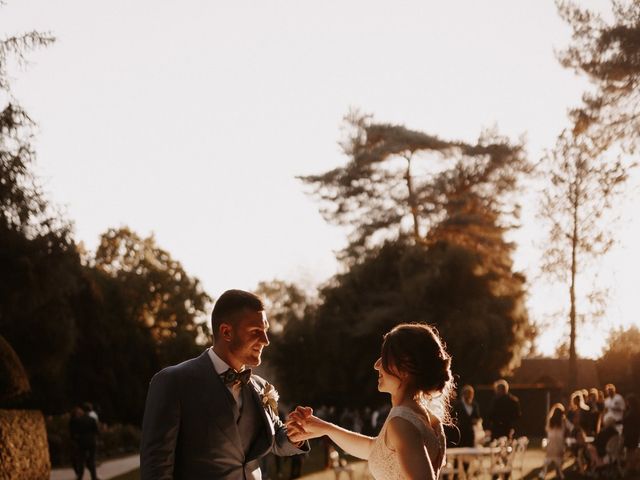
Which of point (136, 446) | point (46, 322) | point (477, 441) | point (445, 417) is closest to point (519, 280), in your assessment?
point (136, 446)

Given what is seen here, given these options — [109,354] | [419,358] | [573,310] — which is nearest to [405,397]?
[419,358]

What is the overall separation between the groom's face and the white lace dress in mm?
702

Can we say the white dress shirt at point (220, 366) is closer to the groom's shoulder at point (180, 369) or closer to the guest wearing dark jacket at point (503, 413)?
the groom's shoulder at point (180, 369)

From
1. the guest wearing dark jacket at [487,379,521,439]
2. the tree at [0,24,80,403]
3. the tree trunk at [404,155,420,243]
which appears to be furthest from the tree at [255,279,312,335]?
the guest wearing dark jacket at [487,379,521,439]

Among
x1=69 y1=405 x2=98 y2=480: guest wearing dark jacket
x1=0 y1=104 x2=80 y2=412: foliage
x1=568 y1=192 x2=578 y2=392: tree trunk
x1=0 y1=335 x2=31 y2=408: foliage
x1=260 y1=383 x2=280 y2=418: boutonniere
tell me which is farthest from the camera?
x1=568 y1=192 x2=578 y2=392: tree trunk

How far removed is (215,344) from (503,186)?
4334cm

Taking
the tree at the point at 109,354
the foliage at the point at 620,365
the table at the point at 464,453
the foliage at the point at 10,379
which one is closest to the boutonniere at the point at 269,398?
the table at the point at 464,453

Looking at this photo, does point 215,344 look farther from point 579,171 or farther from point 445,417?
point 579,171

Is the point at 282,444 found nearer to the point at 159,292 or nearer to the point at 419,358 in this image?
the point at 419,358

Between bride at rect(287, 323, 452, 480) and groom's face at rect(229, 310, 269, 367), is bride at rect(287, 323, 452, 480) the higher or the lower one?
the lower one

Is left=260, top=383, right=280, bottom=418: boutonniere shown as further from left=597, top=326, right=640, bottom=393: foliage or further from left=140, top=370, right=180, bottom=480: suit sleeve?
left=597, top=326, right=640, bottom=393: foliage

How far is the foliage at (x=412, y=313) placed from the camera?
4500 centimetres

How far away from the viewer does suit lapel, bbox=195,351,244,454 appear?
5113mm

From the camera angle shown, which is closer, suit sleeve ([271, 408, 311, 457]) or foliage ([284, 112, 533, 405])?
suit sleeve ([271, 408, 311, 457])
